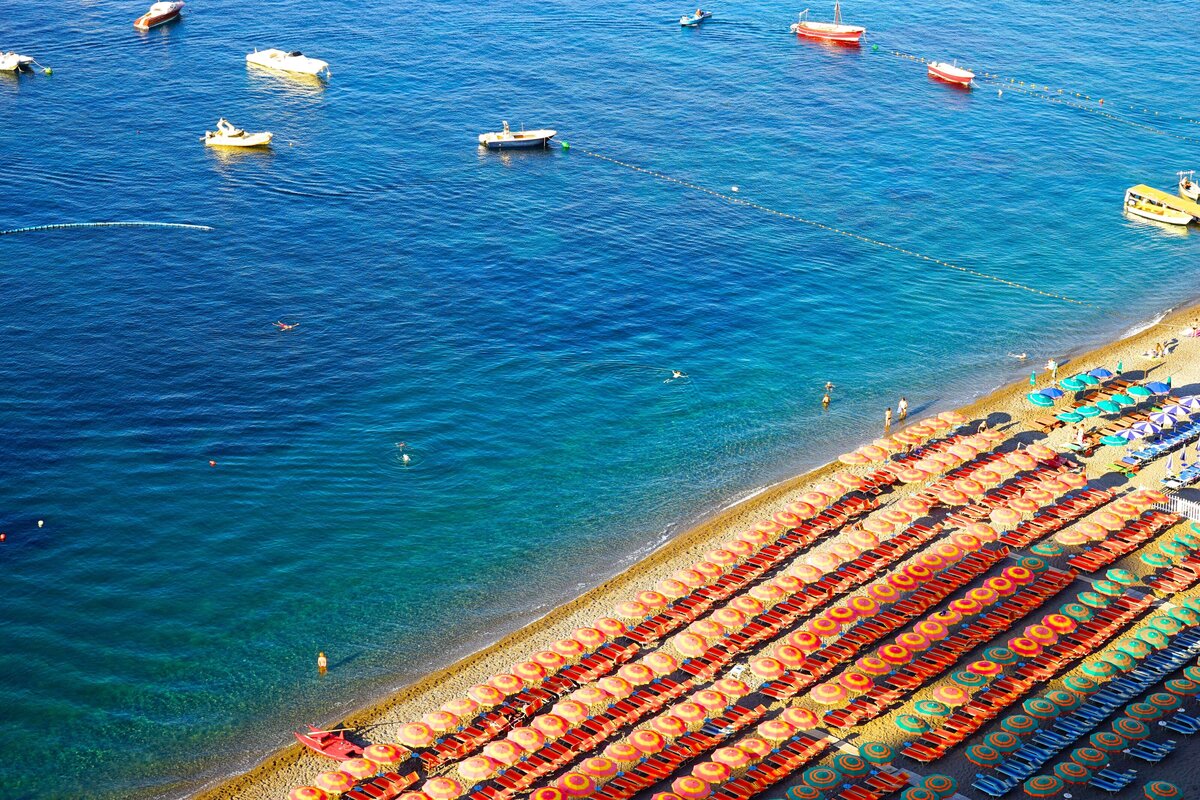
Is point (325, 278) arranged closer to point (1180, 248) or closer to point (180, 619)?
point (180, 619)

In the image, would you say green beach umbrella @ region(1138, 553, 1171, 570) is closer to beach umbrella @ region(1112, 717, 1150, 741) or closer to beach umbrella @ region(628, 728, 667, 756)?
beach umbrella @ region(1112, 717, 1150, 741)

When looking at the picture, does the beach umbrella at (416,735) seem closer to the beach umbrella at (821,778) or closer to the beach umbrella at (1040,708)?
the beach umbrella at (821,778)

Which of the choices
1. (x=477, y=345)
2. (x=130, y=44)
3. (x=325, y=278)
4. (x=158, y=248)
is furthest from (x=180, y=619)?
(x=130, y=44)

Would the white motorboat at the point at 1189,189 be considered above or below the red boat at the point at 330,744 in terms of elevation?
above

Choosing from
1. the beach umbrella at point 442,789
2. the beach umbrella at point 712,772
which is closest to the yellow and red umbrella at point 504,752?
the beach umbrella at point 442,789

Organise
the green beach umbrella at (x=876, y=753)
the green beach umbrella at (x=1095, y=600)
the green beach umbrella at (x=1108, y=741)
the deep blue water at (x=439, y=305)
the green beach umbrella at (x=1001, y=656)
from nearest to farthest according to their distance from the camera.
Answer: the green beach umbrella at (x=1108, y=741) < the green beach umbrella at (x=876, y=753) < the green beach umbrella at (x=1001, y=656) < the green beach umbrella at (x=1095, y=600) < the deep blue water at (x=439, y=305)

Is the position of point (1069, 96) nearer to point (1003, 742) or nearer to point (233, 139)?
point (233, 139)

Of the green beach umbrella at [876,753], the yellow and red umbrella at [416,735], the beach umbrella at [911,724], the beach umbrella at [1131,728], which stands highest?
the beach umbrella at [1131,728]
